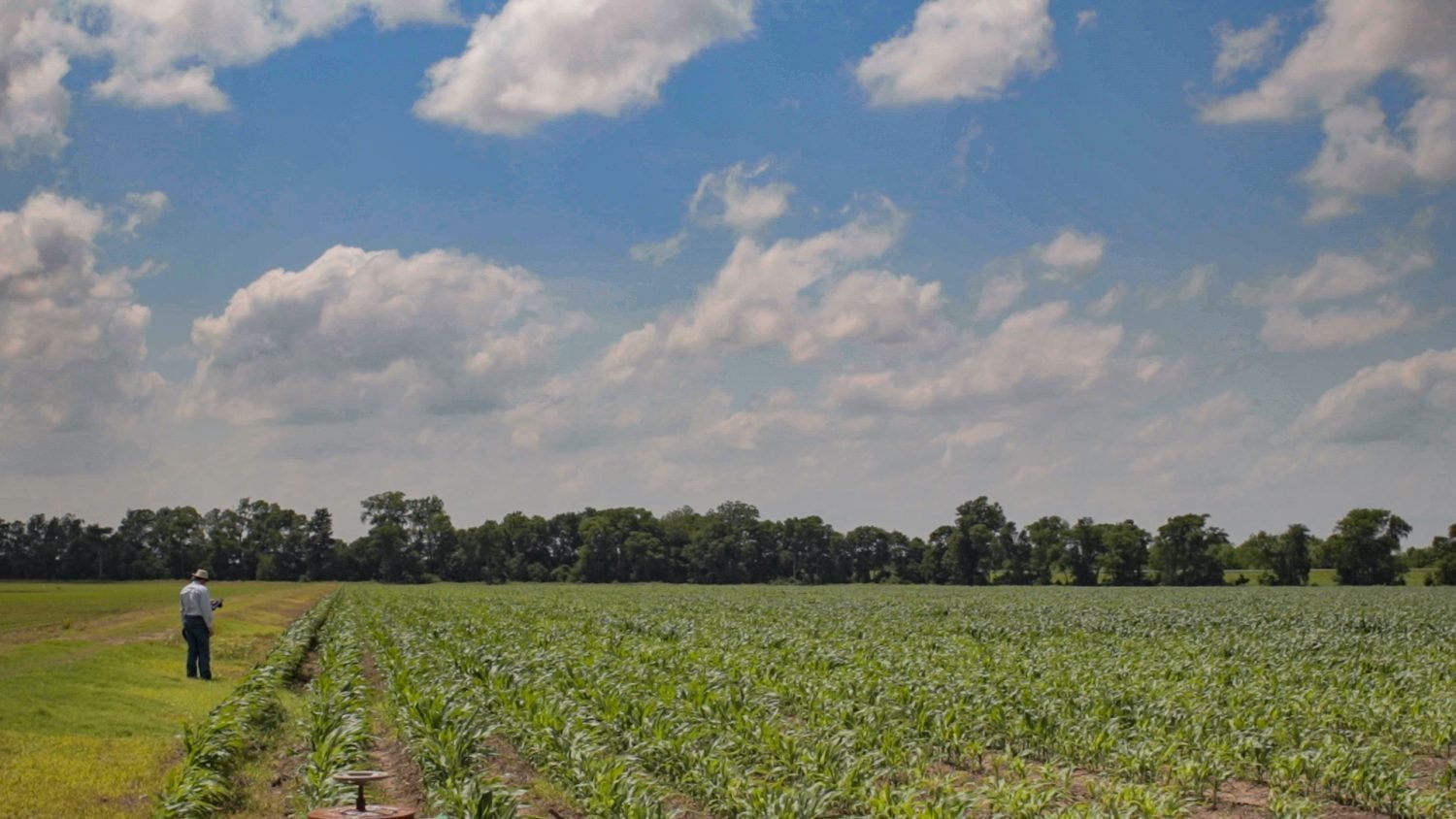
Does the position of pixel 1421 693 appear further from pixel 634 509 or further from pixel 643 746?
pixel 634 509

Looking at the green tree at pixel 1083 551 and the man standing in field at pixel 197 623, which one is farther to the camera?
the green tree at pixel 1083 551

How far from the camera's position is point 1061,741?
14094 mm

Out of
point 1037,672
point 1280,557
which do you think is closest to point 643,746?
point 1037,672

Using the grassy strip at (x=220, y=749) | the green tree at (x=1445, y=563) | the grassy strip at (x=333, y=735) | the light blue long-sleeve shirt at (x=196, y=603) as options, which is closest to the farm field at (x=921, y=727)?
the grassy strip at (x=333, y=735)

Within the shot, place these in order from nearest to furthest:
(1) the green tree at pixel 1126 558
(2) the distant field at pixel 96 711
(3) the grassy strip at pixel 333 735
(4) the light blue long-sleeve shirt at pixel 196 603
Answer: (3) the grassy strip at pixel 333 735 < (2) the distant field at pixel 96 711 < (4) the light blue long-sleeve shirt at pixel 196 603 < (1) the green tree at pixel 1126 558

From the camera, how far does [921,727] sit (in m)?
15.0

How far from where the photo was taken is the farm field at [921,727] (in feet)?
37.4

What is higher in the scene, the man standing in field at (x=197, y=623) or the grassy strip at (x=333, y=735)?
the man standing in field at (x=197, y=623)

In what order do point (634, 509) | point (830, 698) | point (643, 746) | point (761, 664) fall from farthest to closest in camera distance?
point (634, 509), point (761, 664), point (830, 698), point (643, 746)

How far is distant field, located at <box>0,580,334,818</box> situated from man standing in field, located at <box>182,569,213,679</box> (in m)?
0.41

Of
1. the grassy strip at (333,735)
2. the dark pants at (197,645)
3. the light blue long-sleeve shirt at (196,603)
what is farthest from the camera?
the dark pants at (197,645)

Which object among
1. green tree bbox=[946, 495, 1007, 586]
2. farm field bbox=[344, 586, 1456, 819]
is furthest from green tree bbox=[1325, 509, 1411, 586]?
farm field bbox=[344, 586, 1456, 819]

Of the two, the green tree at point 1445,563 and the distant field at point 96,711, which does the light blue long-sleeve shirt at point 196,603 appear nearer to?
the distant field at point 96,711

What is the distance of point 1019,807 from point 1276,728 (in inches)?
226
